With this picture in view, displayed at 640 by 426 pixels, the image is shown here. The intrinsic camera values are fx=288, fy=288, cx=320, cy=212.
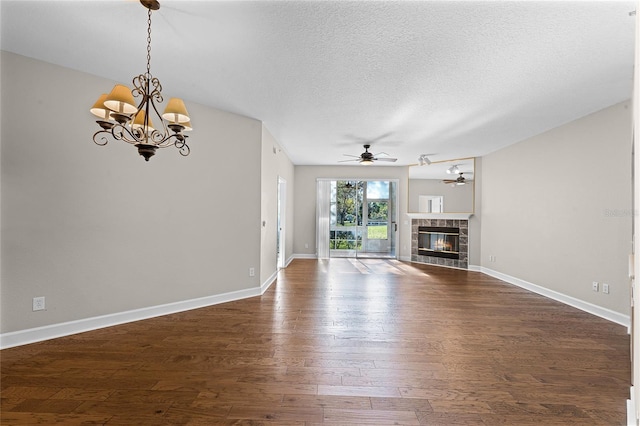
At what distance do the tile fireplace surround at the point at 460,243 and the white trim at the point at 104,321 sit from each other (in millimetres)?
5335

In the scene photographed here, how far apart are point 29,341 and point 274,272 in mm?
3601

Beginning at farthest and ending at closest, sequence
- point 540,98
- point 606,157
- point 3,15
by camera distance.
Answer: point 606,157 < point 540,98 < point 3,15

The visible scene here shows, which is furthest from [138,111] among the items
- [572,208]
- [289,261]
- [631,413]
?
[289,261]

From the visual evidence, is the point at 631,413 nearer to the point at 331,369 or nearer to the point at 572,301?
the point at 331,369

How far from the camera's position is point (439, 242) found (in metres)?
7.73


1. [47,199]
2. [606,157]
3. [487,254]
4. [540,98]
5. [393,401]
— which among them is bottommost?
[393,401]

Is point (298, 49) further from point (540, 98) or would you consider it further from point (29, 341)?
point (29, 341)

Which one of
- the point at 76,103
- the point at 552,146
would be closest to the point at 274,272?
the point at 76,103

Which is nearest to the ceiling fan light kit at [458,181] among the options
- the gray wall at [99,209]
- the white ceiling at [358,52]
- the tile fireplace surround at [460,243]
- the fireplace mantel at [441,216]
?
the fireplace mantel at [441,216]

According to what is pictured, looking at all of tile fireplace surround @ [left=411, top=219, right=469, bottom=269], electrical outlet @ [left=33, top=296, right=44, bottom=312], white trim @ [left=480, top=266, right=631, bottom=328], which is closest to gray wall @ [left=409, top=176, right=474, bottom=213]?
tile fireplace surround @ [left=411, top=219, right=469, bottom=269]

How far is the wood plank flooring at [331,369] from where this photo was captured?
1.90m

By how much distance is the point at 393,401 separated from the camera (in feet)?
6.63

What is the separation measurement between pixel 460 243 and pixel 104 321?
727cm

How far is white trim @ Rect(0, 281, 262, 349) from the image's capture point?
282cm
